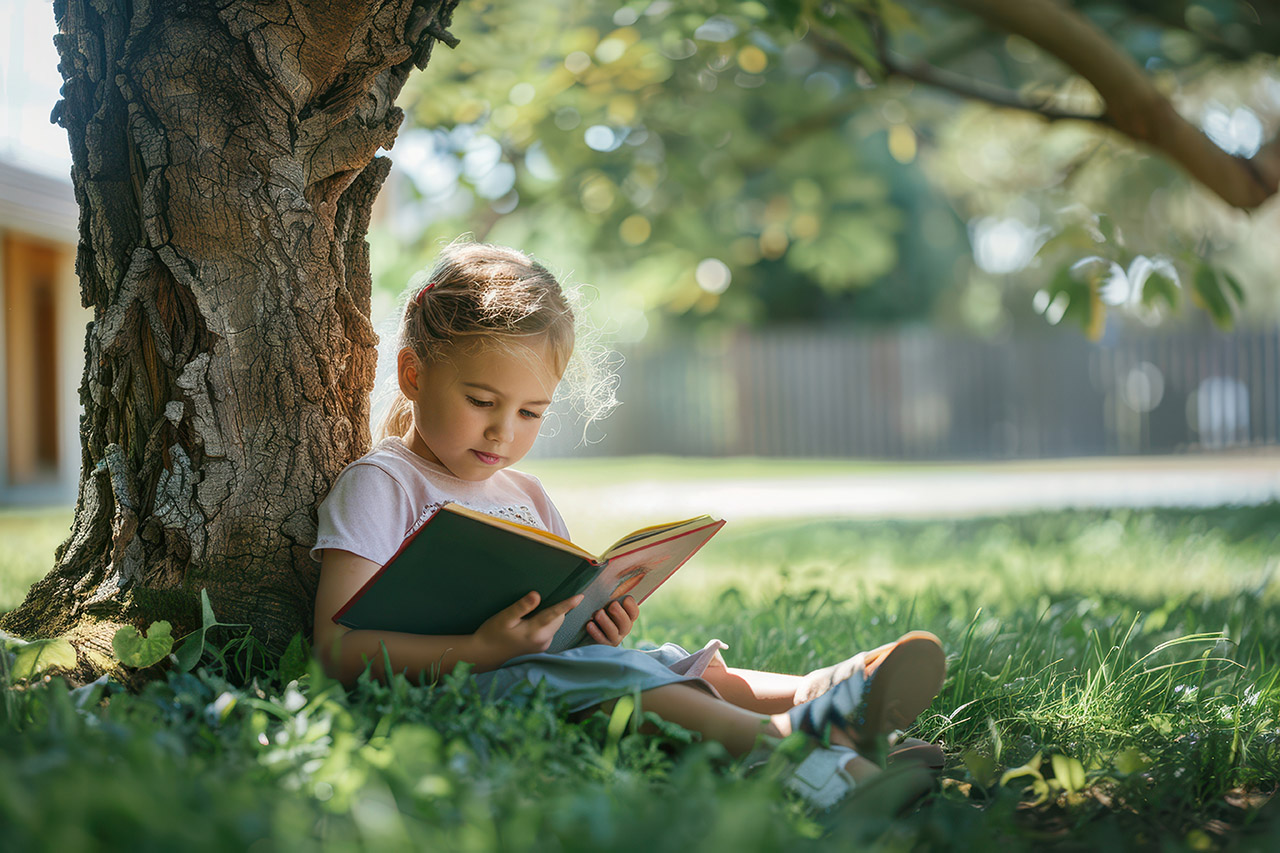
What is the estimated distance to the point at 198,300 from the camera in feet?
6.68

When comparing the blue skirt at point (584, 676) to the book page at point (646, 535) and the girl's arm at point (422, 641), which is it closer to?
the girl's arm at point (422, 641)

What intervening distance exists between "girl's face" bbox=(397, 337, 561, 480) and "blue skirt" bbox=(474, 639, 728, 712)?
46 cm

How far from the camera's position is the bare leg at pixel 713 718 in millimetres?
1705

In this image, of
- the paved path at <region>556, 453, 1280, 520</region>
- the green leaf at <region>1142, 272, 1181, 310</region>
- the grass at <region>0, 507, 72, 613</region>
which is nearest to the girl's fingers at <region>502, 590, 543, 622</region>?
the grass at <region>0, 507, 72, 613</region>

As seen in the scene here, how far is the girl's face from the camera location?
2082 millimetres

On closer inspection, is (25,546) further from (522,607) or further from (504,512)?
(522,607)

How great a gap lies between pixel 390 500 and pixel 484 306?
0.46 metres

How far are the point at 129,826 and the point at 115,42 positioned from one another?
171cm

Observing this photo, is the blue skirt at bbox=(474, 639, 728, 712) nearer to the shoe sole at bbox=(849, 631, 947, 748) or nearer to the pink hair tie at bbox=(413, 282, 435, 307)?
the shoe sole at bbox=(849, 631, 947, 748)

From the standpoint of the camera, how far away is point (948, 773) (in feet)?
6.13

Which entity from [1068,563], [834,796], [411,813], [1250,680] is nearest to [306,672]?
[411,813]

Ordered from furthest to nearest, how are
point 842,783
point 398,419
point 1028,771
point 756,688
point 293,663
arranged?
point 398,419 < point 756,688 < point 293,663 < point 1028,771 < point 842,783

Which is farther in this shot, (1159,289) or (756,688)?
(1159,289)

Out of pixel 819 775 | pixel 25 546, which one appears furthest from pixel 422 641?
pixel 25 546
